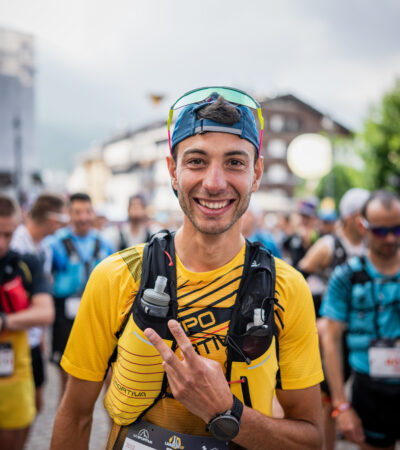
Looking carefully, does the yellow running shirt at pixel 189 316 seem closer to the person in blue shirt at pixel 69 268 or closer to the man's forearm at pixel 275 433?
the man's forearm at pixel 275 433

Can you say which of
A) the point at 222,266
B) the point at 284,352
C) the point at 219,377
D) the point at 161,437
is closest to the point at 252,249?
the point at 222,266

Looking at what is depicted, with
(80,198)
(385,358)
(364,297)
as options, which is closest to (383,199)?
(364,297)

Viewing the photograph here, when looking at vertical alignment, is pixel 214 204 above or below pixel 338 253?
above

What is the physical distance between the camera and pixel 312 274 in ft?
15.2

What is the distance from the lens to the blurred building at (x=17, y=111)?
18953mm

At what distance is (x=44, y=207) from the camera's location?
188 inches

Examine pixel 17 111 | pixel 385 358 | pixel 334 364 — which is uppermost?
pixel 17 111

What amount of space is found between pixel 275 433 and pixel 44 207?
3954mm

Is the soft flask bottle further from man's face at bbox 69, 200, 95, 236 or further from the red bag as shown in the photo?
man's face at bbox 69, 200, 95, 236

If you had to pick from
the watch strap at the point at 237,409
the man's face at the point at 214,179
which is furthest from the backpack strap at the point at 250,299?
the man's face at the point at 214,179

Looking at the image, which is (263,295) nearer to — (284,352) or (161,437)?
(284,352)

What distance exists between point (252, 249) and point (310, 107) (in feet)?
164

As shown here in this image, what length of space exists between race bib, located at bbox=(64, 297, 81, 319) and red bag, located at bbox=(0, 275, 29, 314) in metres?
1.51

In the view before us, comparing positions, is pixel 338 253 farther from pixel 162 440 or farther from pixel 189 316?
pixel 162 440
